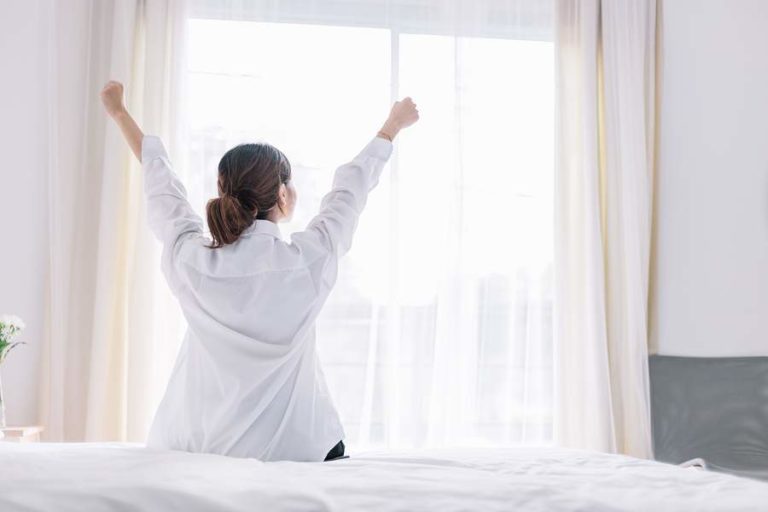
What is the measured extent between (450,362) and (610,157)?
112 cm

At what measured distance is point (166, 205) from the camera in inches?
68.1

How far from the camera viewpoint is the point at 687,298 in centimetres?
392

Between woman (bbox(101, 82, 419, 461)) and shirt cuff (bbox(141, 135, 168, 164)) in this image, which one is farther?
shirt cuff (bbox(141, 135, 168, 164))

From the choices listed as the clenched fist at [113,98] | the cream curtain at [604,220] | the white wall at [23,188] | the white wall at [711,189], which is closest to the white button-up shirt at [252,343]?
the clenched fist at [113,98]

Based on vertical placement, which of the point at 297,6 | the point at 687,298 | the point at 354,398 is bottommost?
the point at 354,398

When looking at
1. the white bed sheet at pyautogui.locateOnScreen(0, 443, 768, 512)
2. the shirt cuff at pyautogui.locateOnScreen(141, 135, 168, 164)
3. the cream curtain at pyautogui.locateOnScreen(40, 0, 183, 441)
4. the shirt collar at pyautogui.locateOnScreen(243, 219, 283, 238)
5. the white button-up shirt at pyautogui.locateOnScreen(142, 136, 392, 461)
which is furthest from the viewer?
the cream curtain at pyautogui.locateOnScreen(40, 0, 183, 441)

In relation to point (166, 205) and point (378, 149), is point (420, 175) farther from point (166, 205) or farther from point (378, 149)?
point (166, 205)

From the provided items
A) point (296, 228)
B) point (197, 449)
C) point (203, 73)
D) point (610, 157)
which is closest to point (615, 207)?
point (610, 157)

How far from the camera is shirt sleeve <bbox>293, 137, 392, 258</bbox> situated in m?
1.67

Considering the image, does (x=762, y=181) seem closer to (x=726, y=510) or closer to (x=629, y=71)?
(x=629, y=71)

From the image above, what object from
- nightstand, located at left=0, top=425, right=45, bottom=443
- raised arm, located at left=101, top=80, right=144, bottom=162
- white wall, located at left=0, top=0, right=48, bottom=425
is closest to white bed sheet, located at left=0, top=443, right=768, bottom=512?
raised arm, located at left=101, top=80, right=144, bottom=162

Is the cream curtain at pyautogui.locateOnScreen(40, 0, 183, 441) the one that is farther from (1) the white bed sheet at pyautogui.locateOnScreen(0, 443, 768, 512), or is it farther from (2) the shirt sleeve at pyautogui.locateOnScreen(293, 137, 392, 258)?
(1) the white bed sheet at pyautogui.locateOnScreen(0, 443, 768, 512)

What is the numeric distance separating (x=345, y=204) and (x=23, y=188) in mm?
2307

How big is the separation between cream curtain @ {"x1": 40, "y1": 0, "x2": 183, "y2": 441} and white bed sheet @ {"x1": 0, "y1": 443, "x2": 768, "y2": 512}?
2.18 metres
